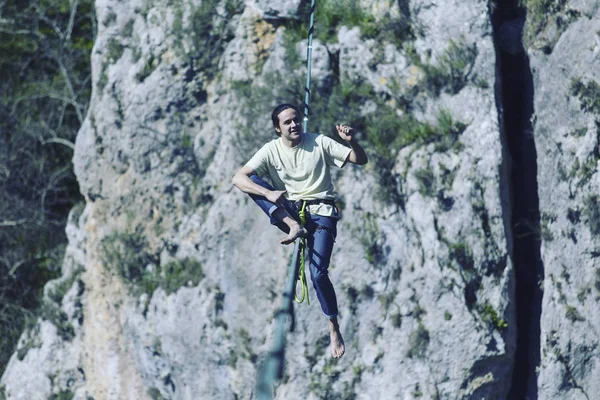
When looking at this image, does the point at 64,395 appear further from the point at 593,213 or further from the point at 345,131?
the point at 345,131

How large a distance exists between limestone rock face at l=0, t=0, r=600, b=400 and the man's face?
561 cm

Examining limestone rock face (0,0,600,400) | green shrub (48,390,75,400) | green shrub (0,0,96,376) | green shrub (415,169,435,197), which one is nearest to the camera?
limestone rock face (0,0,600,400)

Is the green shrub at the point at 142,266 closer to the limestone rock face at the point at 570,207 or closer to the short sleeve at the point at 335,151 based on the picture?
the limestone rock face at the point at 570,207

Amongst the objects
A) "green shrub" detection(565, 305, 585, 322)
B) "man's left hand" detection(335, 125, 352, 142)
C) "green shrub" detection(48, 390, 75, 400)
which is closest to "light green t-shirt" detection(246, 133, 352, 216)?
"man's left hand" detection(335, 125, 352, 142)

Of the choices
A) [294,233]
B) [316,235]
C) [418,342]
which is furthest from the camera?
[418,342]

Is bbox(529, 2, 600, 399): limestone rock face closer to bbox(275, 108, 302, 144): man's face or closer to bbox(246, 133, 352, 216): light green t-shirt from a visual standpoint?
bbox(246, 133, 352, 216): light green t-shirt

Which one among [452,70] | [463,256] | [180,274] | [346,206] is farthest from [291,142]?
[180,274]

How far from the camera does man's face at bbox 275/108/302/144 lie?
957cm

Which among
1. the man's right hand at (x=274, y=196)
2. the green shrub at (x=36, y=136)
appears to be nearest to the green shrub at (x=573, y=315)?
the man's right hand at (x=274, y=196)

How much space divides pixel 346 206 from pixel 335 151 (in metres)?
5.68

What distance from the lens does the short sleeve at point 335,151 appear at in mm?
9891

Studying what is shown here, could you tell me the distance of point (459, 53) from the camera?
50.6ft

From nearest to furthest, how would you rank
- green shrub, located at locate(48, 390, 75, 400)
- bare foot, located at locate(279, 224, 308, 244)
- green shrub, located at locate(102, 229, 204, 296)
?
bare foot, located at locate(279, 224, 308, 244)
green shrub, located at locate(102, 229, 204, 296)
green shrub, located at locate(48, 390, 75, 400)

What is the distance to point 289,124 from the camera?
962 centimetres
